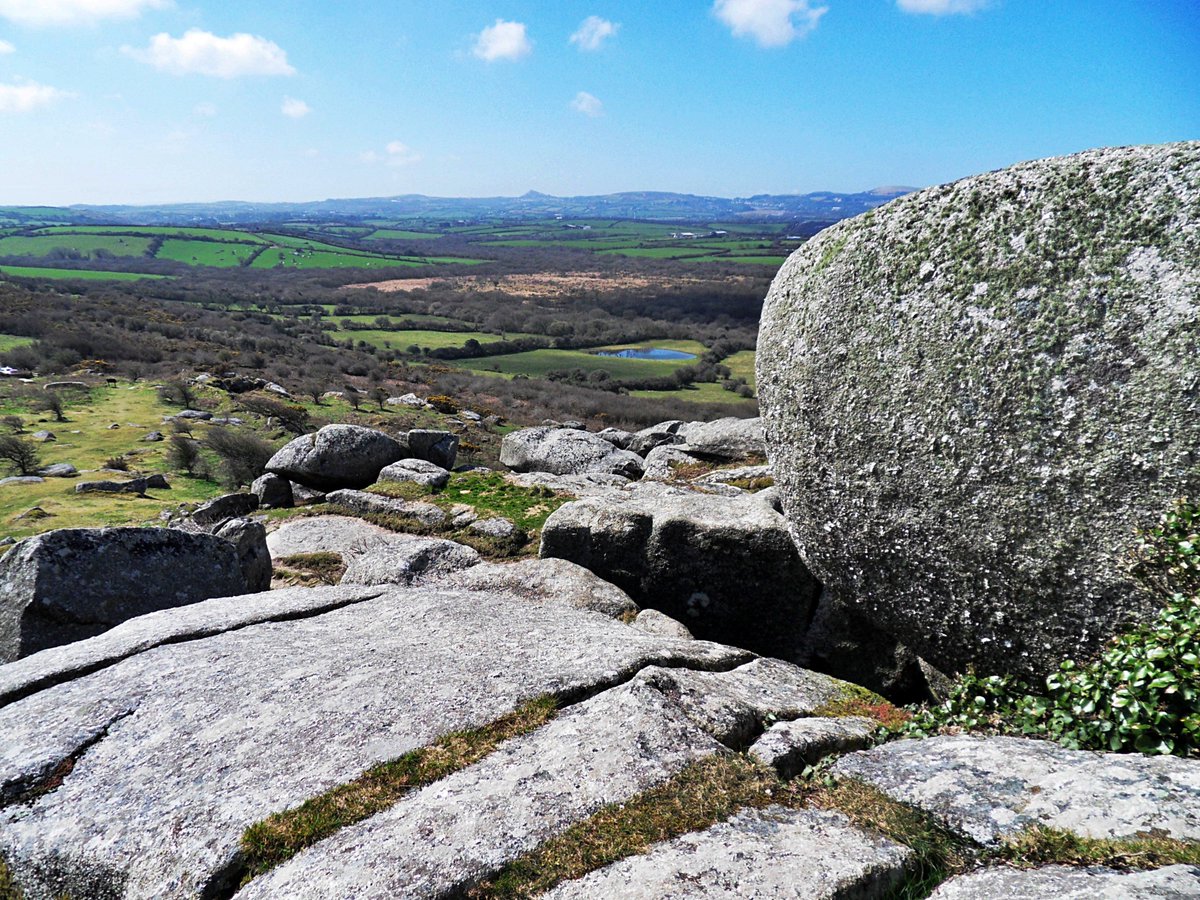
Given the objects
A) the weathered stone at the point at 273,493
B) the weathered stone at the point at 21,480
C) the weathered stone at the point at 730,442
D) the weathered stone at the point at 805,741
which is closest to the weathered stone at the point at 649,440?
the weathered stone at the point at 730,442

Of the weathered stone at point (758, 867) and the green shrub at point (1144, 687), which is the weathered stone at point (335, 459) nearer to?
the green shrub at point (1144, 687)

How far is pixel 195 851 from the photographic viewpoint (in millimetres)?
6301

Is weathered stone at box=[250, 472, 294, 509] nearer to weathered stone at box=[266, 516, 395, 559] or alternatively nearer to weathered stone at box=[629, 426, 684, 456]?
weathered stone at box=[266, 516, 395, 559]

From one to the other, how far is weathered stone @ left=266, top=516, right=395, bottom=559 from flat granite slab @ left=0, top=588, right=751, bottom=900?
7621 millimetres

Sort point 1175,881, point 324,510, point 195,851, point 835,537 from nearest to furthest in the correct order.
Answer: point 1175,881 → point 195,851 → point 835,537 → point 324,510

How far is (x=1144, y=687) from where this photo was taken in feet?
21.5

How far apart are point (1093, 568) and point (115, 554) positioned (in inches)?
591

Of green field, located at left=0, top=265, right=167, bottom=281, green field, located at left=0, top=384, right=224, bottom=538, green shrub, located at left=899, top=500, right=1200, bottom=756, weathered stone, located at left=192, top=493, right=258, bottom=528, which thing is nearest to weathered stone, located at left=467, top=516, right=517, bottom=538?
weathered stone, located at left=192, top=493, right=258, bottom=528

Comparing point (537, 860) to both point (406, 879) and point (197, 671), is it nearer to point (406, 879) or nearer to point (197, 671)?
point (406, 879)

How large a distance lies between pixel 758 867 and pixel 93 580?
12161 millimetres

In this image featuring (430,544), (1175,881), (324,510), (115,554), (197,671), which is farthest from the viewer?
(324,510)

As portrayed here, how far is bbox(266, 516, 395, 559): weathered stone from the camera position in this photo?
60.5ft

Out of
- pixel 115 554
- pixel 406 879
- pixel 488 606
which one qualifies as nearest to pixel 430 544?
pixel 488 606

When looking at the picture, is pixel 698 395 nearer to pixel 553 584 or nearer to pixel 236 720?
pixel 553 584
